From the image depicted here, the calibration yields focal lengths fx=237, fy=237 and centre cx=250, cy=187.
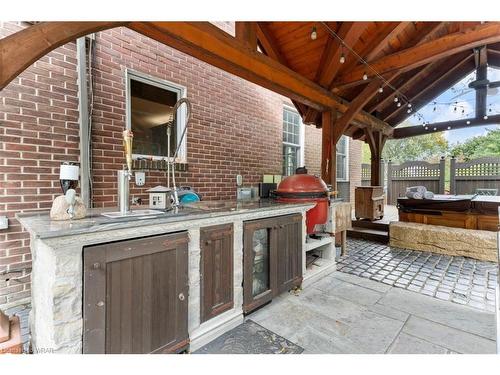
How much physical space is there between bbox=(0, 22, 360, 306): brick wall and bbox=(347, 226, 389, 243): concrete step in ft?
10.4

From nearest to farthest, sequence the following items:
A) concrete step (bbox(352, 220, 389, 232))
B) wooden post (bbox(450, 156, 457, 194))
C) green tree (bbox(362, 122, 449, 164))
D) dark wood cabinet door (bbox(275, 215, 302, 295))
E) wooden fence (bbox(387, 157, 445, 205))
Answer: dark wood cabinet door (bbox(275, 215, 302, 295)), concrete step (bbox(352, 220, 389, 232)), wooden post (bbox(450, 156, 457, 194)), wooden fence (bbox(387, 157, 445, 205)), green tree (bbox(362, 122, 449, 164))

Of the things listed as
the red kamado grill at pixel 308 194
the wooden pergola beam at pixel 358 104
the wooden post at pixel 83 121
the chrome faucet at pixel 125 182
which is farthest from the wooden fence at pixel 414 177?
the wooden post at pixel 83 121

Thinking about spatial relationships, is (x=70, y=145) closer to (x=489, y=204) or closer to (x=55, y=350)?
(x=55, y=350)

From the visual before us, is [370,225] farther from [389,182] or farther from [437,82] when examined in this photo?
[389,182]

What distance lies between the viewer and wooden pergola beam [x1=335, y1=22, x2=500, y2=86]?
3021 mm

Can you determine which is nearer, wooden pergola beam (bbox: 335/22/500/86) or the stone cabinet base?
wooden pergola beam (bbox: 335/22/500/86)

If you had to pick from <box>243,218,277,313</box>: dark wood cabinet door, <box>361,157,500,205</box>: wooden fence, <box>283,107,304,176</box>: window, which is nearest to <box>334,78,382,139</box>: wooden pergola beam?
<box>283,107,304,176</box>: window

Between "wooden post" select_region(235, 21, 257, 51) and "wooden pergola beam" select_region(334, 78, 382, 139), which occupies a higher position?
"wooden post" select_region(235, 21, 257, 51)

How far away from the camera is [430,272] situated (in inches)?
137

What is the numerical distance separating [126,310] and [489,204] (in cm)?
588

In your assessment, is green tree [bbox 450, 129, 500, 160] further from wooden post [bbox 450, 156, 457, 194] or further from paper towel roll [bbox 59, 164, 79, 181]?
paper towel roll [bbox 59, 164, 79, 181]

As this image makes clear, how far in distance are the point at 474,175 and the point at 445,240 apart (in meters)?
5.05

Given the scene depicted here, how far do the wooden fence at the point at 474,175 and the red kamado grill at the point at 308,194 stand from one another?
7528 mm

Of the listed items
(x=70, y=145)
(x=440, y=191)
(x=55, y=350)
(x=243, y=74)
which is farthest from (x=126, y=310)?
(x=440, y=191)
